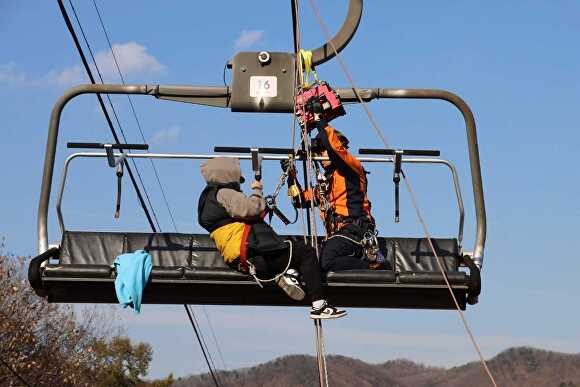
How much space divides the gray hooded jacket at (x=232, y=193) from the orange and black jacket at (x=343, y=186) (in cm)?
71

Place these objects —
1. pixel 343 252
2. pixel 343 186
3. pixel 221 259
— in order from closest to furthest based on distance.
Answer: pixel 343 252
pixel 343 186
pixel 221 259

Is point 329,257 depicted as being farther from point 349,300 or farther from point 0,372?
point 0,372

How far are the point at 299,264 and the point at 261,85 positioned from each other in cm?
189

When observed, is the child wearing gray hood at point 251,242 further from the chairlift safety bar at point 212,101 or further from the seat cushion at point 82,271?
the chairlift safety bar at point 212,101

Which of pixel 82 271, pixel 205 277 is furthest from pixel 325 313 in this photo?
pixel 82 271

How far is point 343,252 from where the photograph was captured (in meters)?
8.63

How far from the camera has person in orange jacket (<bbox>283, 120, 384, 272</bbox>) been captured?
862 centimetres

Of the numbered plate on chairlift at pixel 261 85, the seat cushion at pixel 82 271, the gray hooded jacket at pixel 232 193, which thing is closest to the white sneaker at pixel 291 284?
the gray hooded jacket at pixel 232 193

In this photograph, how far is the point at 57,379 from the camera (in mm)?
37719

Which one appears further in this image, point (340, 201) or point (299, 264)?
point (340, 201)

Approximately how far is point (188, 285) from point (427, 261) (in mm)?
2153

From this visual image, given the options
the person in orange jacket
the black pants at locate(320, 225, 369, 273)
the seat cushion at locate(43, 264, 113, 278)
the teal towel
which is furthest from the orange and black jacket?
the seat cushion at locate(43, 264, 113, 278)

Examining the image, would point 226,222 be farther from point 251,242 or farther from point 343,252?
point 343,252

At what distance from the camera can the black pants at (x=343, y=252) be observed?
28.1ft
